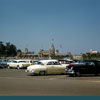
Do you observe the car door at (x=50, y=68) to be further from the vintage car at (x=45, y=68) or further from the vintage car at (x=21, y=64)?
the vintage car at (x=21, y=64)

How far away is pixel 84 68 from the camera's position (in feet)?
65.1

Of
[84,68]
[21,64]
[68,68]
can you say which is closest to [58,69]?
[68,68]

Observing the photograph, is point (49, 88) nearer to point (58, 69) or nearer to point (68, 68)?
point (68, 68)

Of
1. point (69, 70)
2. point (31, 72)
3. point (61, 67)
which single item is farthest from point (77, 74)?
point (31, 72)

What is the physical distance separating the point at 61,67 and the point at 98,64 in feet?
12.3

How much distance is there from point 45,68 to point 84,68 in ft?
12.4

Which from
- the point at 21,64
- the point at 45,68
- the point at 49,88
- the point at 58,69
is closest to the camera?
the point at 49,88

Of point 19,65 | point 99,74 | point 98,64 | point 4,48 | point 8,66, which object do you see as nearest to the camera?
point 98,64

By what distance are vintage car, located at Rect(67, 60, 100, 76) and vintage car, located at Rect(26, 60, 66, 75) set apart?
75.2 inches

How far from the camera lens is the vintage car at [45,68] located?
20047mm

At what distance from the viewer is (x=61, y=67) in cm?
2177

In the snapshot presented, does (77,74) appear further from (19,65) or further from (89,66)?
(19,65)

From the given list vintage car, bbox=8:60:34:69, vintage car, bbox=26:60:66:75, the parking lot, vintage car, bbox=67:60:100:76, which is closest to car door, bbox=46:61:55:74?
vintage car, bbox=26:60:66:75

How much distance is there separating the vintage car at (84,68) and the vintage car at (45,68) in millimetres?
A: 1911
